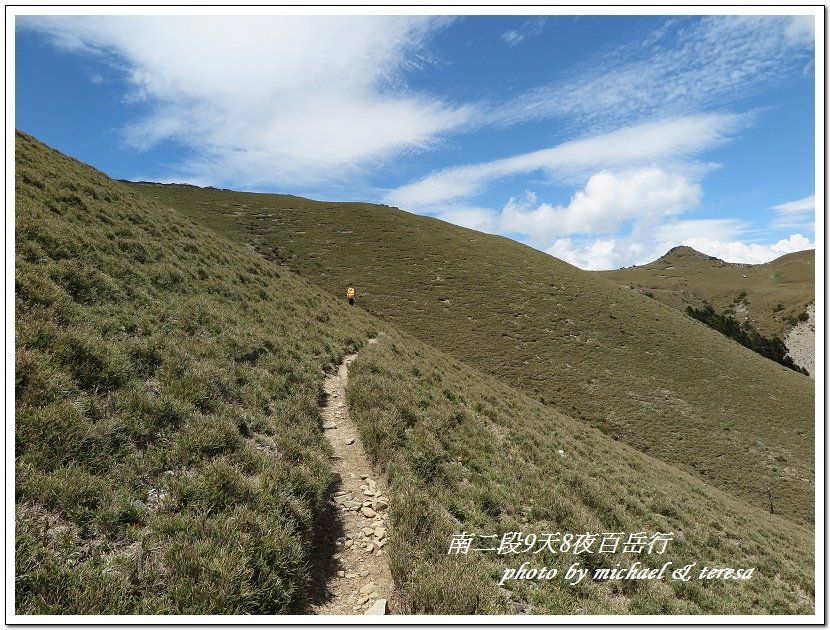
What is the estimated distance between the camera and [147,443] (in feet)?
21.9

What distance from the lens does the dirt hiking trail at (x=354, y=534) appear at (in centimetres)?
587

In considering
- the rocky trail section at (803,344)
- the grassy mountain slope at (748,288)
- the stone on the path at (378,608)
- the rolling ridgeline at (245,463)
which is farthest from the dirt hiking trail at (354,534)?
the grassy mountain slope at (748,288)

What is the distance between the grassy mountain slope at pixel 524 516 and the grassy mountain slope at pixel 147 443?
201cm

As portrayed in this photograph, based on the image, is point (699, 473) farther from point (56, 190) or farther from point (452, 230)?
point (452, 230)

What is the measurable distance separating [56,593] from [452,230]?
256 feet

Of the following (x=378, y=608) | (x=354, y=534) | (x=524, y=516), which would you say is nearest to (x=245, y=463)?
(x=354, y=534)

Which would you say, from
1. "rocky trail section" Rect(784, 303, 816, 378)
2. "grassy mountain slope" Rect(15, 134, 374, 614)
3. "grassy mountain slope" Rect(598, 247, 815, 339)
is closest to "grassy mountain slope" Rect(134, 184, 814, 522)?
"grassy mountain slope" Rect(15, 134, 374, 614)

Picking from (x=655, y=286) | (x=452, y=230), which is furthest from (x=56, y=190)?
(x=655, y=286)

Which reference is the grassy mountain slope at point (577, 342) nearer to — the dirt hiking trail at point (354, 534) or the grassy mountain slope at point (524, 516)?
the grassy mountain slope at point (524, 516)

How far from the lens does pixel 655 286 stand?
530 feet

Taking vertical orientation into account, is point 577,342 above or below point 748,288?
below

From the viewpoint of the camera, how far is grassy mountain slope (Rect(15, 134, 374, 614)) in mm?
4617

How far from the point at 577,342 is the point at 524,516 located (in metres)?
39.6

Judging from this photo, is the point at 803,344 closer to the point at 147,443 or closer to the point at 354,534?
the point at 354,534
